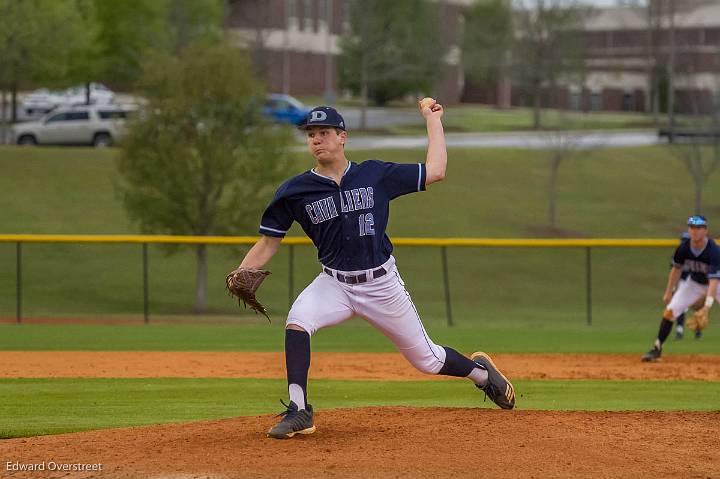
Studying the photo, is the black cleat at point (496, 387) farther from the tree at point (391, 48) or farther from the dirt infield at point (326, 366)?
the tree at point (391, 48)

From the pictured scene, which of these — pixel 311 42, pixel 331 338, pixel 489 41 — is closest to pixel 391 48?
pixel 489 41

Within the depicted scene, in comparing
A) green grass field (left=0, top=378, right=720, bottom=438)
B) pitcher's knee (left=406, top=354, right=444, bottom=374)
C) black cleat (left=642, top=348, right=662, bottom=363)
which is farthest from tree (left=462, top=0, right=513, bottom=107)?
pitcher's knee (left=406, top=354, right=444, bottom=374)

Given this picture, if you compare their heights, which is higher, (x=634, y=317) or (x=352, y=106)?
(x=352, y=106)

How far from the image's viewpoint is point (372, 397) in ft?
35.8

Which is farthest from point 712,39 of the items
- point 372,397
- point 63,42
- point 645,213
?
point 372,397

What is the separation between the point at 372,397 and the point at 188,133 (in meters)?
14.4

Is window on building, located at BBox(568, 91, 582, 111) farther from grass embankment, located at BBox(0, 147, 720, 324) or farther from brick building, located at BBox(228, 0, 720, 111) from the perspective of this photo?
grass embankment, located at BBox(0, 147, 720, 324)

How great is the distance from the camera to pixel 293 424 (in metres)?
7.18

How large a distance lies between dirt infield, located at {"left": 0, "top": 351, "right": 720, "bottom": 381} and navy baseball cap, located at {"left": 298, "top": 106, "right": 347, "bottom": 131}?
5943mm

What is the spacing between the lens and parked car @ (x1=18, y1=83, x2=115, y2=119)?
51741 mm

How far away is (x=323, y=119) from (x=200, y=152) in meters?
17.6

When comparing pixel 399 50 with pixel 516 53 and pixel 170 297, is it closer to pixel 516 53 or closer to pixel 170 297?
pixel 516 53

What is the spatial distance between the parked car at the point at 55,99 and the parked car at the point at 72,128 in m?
8.48

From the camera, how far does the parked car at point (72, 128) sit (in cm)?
4022
